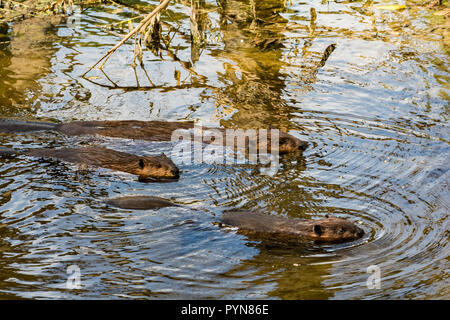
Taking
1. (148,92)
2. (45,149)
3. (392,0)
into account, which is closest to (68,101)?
(148,92)

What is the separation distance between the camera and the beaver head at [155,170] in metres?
6.52

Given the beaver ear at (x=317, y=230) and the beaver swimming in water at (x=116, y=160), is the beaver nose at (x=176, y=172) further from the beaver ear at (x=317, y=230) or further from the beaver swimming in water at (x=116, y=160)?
the beaver ear at (x=317, y=230)

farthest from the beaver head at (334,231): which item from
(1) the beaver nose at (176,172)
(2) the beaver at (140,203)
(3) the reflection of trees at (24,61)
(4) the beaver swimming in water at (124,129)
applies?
(3) the reflection of trees at (24,61)

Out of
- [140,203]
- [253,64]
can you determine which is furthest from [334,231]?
[253,64]

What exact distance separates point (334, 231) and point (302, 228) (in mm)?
285

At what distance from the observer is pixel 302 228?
5.31 meters

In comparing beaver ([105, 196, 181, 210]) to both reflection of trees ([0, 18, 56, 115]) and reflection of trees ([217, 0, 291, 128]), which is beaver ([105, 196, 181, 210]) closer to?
reflection of trees ([217, 0, 291, 128])

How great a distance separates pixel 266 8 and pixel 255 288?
9.70 metres

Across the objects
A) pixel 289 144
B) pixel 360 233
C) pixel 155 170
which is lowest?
pixel 360 233

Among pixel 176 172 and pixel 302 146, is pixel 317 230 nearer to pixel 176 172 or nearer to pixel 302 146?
pixel 176 172

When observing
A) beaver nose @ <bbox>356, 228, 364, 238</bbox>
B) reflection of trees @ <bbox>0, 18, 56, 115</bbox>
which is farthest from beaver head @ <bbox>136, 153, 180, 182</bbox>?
reflection of trees @ <bbox>0, 18, 56, 115</bbox>

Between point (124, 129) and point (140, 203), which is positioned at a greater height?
point (124, 129)

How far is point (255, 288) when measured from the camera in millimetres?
4453

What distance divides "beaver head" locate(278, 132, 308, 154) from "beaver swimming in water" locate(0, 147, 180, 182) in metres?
1.36
